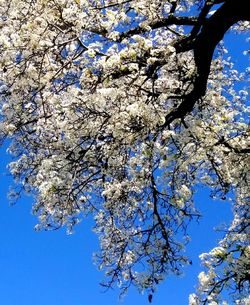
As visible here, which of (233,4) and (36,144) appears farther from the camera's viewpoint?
(36,144)

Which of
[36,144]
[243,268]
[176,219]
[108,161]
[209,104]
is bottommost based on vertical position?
[243,268]

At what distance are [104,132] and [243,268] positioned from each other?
12.6 ft

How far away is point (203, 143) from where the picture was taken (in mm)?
9305

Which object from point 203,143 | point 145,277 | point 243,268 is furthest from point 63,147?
point 243,268

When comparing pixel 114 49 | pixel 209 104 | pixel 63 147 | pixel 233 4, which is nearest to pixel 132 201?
pixel 63 147

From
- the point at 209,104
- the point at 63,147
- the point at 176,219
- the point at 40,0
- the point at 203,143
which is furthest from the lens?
the point at 209,104

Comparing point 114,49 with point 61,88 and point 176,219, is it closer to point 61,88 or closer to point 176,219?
point 61,88

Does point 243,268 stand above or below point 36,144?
below

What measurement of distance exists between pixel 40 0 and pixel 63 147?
9.25ft

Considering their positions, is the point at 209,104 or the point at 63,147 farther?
the point at 209,104

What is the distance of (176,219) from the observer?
1105 cm

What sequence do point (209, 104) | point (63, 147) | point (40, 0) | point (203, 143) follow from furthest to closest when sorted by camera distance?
point (209, 104)
point (63, 147)
point (203, 143)
point (40, 0)

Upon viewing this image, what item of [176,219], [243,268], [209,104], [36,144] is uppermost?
[209,104]

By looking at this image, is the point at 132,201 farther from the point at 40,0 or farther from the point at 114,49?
the point at 40,0
